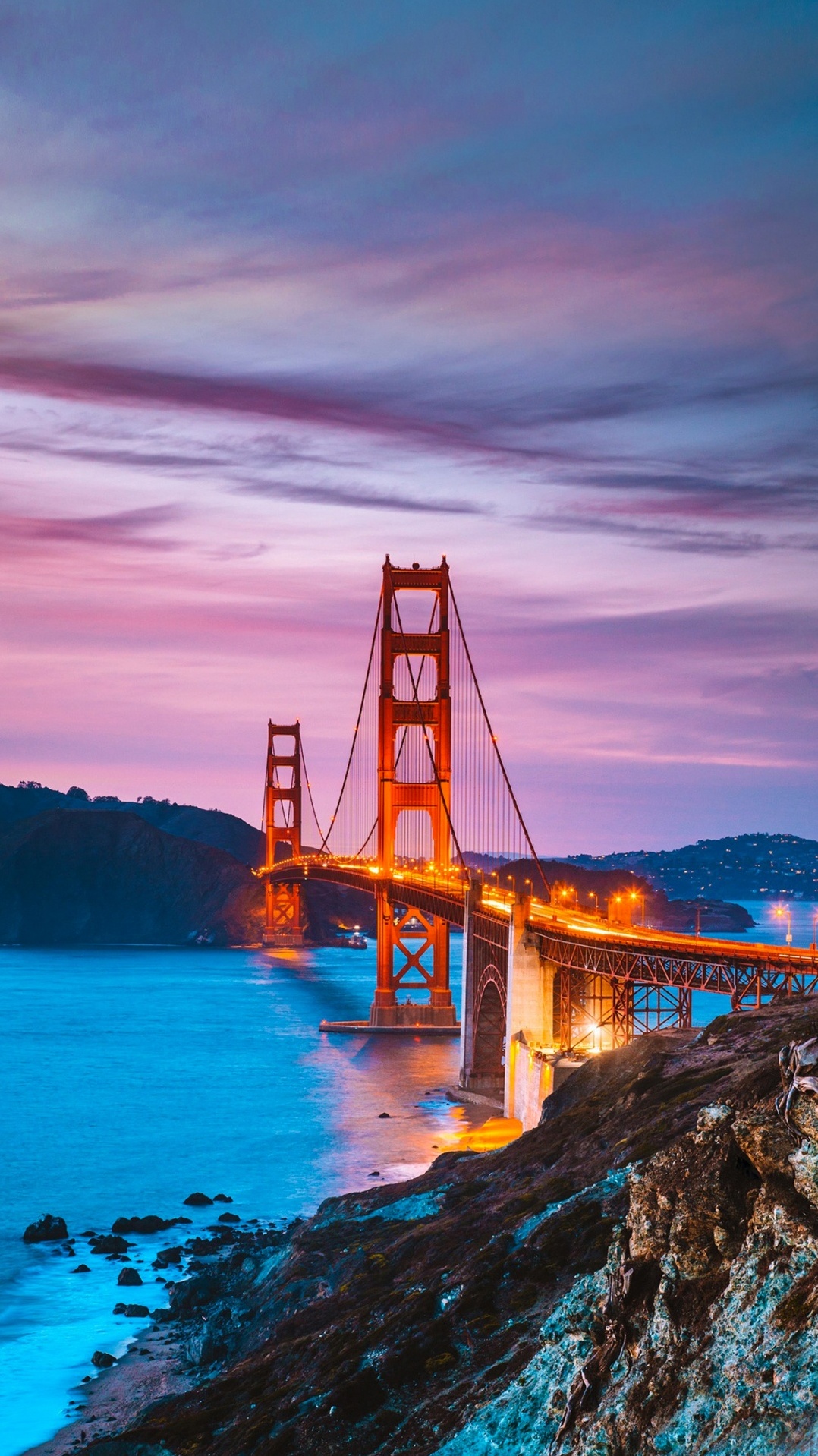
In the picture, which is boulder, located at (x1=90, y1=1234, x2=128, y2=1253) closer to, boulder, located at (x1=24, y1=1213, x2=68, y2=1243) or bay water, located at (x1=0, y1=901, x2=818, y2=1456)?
bay water, located at (x1=0, y1=901, x2=818, y2=1456)

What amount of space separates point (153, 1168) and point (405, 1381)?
103ft

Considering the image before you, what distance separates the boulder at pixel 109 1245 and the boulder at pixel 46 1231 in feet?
5.82

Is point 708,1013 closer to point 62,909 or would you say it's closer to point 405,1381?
point 405,1381

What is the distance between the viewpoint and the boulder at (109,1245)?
38844 millimetres

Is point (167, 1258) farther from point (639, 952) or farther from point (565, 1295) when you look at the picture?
point (565, 1295)

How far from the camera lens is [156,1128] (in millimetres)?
59688

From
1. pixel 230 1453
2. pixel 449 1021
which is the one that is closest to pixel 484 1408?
pixel 230 1453

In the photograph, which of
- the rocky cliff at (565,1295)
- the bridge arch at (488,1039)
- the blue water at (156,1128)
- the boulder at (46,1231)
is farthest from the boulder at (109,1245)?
the bridge arch at (488,1039)

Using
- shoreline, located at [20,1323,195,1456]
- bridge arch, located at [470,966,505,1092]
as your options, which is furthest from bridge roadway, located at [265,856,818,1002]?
shoreline, located at [20,1323,195,1456]

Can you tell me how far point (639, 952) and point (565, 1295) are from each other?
1700 centimetres

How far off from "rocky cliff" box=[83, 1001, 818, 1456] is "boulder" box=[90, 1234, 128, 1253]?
3278 millimetres

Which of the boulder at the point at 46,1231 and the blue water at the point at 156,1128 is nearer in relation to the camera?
the blue water at the point at 156,1128

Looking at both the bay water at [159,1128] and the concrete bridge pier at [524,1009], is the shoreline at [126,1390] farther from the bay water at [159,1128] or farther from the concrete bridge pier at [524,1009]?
the concrete bridge pier at [524,1009]

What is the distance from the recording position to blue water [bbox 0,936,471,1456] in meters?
33.1
